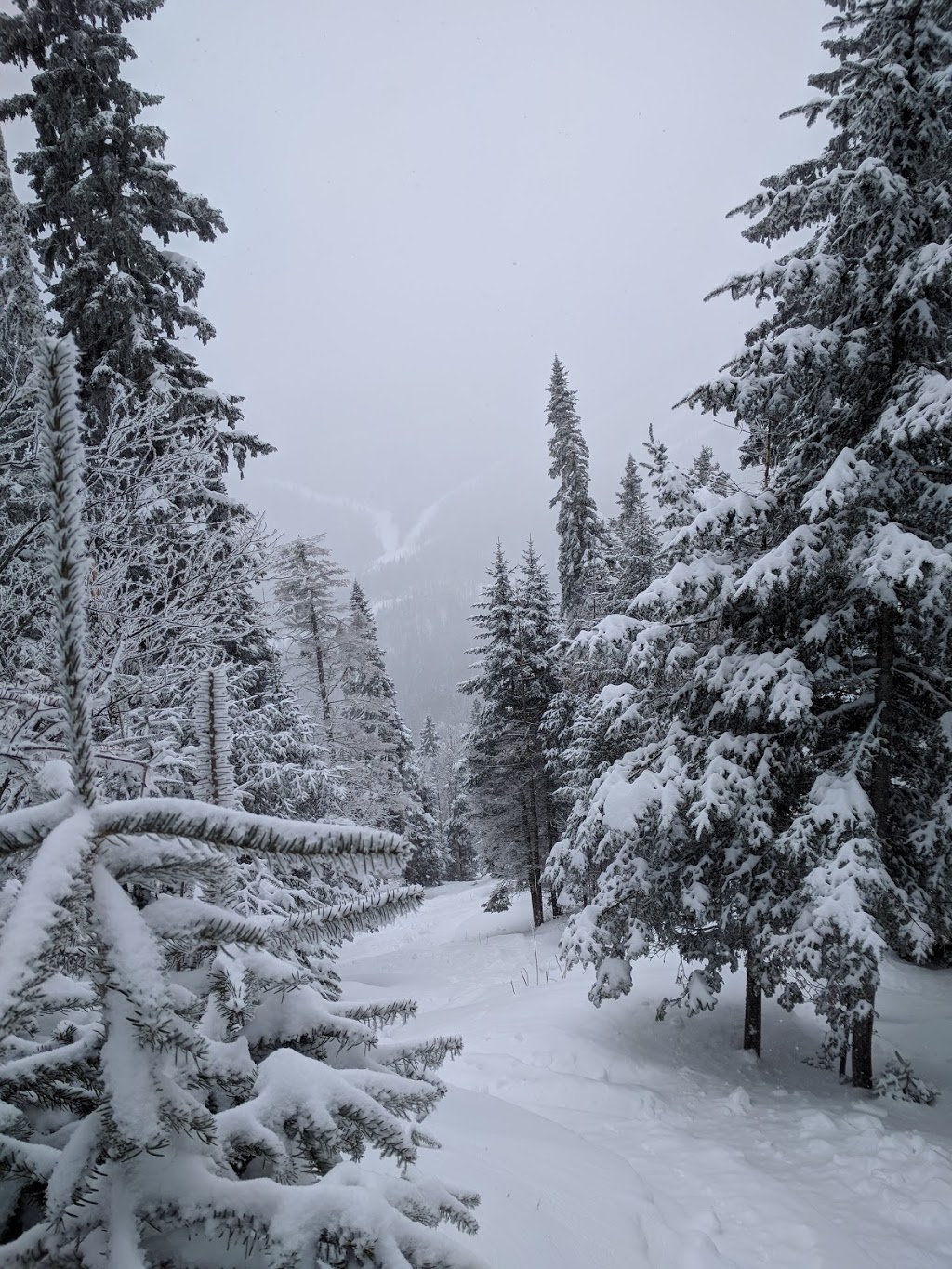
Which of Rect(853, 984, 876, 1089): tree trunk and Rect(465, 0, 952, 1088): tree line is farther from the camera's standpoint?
Rect(853, 984, 876, 1089): tree trunk

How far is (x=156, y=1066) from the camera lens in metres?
0.95

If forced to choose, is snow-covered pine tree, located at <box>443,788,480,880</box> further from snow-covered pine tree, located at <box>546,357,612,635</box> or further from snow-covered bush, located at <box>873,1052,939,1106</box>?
snow-covered bush, located at <box>873,1052,939,1106</box>

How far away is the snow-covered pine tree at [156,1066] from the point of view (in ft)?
2.96

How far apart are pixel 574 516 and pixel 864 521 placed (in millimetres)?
16804

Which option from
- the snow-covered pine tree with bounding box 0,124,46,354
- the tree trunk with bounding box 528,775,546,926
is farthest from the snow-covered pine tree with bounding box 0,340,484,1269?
the tree trunk with bounding box 528,775,546,926

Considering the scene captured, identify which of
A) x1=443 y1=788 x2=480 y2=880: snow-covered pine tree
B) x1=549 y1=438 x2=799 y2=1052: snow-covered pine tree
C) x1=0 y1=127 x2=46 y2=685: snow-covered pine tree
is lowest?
x1=443 y1=788 x2=480 y2=880: snow-covered pine tree

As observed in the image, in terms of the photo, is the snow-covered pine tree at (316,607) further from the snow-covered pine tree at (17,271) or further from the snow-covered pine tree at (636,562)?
the snow-covered pine tree at (17,271)

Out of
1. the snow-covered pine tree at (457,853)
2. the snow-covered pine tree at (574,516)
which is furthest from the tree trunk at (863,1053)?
the snow-covered pine tree at (457,853)

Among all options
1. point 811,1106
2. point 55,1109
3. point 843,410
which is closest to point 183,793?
point 55,1109

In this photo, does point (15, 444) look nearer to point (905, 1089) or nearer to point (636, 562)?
point (905, 1089)

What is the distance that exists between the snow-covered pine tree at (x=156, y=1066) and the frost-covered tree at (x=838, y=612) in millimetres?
6685

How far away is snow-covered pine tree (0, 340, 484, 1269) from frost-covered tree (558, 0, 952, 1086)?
6.69m

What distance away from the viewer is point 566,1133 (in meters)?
5.48

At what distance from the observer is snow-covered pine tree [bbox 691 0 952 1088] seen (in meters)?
6.55
